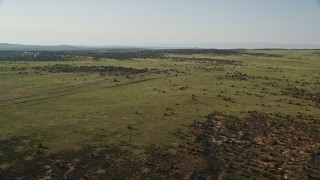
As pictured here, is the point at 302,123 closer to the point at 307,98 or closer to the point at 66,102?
the point at 307,98

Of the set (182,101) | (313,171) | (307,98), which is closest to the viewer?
(313,171)

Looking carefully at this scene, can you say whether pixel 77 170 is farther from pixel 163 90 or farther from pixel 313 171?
pixel 163 90

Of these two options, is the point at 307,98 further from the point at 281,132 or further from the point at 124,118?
the point at 124,118

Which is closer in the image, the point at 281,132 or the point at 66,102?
the point at 281,132

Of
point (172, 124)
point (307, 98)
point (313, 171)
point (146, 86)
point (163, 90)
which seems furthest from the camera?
point (146, 86)

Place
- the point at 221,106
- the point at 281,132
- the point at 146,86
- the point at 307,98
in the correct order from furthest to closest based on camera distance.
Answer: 1. the point at 146,86
2. the point at 307,98
3. the point at 221,106
4. the point at 281,132

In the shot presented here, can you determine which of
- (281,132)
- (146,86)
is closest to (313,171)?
(281,132)

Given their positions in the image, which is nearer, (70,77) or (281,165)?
(281,165)

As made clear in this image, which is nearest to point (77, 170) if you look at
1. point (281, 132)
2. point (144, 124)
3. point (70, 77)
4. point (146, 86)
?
point (144, 124)

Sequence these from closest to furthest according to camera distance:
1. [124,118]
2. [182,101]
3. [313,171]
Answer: [313,171]
[124,118]
[182,101]
